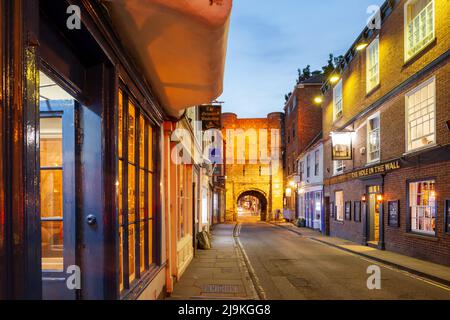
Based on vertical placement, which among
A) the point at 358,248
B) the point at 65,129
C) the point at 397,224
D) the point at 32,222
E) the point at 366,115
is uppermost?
the point at 366,115

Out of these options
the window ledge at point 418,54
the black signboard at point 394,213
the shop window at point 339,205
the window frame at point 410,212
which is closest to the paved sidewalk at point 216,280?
the window frame at point 410,212

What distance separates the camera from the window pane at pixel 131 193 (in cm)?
465

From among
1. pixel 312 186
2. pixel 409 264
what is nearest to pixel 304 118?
pixel 312 186

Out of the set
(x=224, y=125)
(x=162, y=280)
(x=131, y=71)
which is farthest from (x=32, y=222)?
(x=224, y=125)

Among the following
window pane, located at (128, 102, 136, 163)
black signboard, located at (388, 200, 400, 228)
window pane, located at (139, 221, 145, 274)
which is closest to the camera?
window pane, located at (128, 102, 136, 163)

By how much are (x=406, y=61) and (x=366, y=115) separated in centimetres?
407

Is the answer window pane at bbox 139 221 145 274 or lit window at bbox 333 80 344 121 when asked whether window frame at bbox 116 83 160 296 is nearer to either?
window pane at bbox 139 221 145 274

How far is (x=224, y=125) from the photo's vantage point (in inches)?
1683

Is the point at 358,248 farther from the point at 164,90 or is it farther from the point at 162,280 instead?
the point at 164,90

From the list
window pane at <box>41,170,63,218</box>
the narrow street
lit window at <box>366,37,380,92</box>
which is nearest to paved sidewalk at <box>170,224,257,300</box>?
the narrow street

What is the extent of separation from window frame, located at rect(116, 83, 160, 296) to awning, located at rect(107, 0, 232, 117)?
1.75 ft

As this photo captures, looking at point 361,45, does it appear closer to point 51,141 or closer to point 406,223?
point 406,223

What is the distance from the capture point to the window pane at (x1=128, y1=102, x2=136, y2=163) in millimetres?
4773
